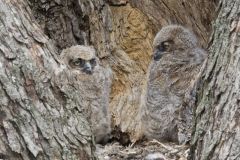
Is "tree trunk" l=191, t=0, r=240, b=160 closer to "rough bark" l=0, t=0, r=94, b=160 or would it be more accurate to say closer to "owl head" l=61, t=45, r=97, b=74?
"rough bark" l=0, t=0, r=94, b=160

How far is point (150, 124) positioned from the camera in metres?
6.09

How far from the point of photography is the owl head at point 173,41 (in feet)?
19.8

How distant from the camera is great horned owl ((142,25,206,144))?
19.0ft

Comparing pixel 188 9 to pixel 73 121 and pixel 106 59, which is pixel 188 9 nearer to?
pixel 106 59

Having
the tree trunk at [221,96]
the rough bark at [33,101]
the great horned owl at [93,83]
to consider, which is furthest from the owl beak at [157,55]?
the rough bark at [33,101]

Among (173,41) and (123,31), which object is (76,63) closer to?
(123,31)

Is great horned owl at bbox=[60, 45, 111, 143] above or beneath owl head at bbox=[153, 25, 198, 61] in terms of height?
beneath

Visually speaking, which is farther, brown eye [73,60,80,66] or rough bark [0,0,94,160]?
brown eye [73,60,80,66]

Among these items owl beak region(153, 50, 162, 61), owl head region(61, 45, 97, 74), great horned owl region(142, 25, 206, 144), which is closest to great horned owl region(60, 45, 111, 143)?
owl head region(61, 45, 97, 74)

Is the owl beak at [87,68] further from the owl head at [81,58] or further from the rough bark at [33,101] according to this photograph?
the rough bark at [33,101]

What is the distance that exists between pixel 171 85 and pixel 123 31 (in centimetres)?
106

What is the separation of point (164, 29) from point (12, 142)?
327 centimetres

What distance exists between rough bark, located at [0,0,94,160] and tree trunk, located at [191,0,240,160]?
58cm

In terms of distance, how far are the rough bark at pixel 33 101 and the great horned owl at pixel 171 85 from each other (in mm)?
2525
